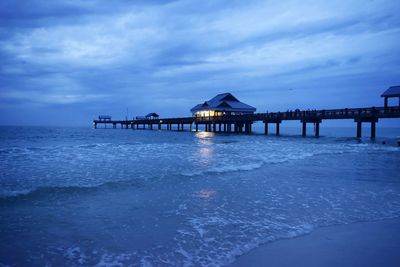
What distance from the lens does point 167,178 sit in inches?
406

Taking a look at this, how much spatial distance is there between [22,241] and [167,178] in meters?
5.91

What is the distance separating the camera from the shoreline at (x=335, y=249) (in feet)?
13.1

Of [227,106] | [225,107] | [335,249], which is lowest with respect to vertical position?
[335,249]

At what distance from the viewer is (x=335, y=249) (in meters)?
4.43

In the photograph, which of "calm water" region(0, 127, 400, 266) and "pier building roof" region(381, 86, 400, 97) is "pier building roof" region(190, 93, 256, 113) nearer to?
"pier building roof" region(381, 86, 400, 97)

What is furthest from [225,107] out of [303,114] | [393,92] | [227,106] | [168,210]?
[168,210]

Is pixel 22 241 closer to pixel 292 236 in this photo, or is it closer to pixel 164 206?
pixel 164 206

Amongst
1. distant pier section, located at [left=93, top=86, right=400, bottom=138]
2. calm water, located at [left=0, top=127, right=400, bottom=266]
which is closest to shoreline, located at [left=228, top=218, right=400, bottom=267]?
calm water, located at [left=0, top=127, right=400, bottom=266]

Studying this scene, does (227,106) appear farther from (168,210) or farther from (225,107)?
(168,210)

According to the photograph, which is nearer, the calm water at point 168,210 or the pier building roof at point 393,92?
the calm water at point 168,210

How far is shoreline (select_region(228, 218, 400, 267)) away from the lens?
3.99 m

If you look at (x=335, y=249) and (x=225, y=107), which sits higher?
(x=225, y=107)

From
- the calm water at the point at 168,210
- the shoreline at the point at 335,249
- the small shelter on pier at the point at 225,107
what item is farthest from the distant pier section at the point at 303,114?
the shoreline at the point at 335,249

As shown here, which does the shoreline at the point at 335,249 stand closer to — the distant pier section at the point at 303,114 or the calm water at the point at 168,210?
the calm water at the point at 168,210
